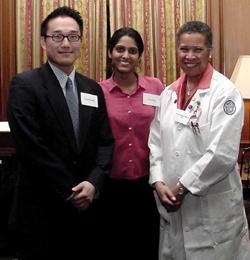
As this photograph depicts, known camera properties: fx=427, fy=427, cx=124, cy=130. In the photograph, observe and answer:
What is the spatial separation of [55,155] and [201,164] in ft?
1.95

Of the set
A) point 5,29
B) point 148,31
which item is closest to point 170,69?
point 148,31

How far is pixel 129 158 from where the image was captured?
6.89ft

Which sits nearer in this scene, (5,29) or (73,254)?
(73,254)

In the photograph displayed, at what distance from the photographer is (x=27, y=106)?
171 cm

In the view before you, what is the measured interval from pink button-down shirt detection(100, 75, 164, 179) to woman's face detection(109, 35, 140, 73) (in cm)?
15

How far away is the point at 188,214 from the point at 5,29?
8.64 feet

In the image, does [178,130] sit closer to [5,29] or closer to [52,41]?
[52,41]

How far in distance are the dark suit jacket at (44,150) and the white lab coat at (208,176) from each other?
0.36m

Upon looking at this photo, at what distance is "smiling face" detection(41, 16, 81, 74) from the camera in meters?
1.83

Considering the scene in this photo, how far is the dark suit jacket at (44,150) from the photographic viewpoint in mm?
1700

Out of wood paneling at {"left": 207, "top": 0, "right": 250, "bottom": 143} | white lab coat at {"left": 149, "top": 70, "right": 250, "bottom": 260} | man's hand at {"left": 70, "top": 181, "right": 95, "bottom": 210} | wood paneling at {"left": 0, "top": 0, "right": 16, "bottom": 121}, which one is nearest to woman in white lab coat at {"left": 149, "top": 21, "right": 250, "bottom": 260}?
white lab coat at {"left": 149, "top": 70, "right": 250, "bottom": 260}

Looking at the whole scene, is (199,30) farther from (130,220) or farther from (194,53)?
(130,220)

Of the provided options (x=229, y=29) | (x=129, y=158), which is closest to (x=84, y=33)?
(x=229, y=29)

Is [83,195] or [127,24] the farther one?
[127,24]
